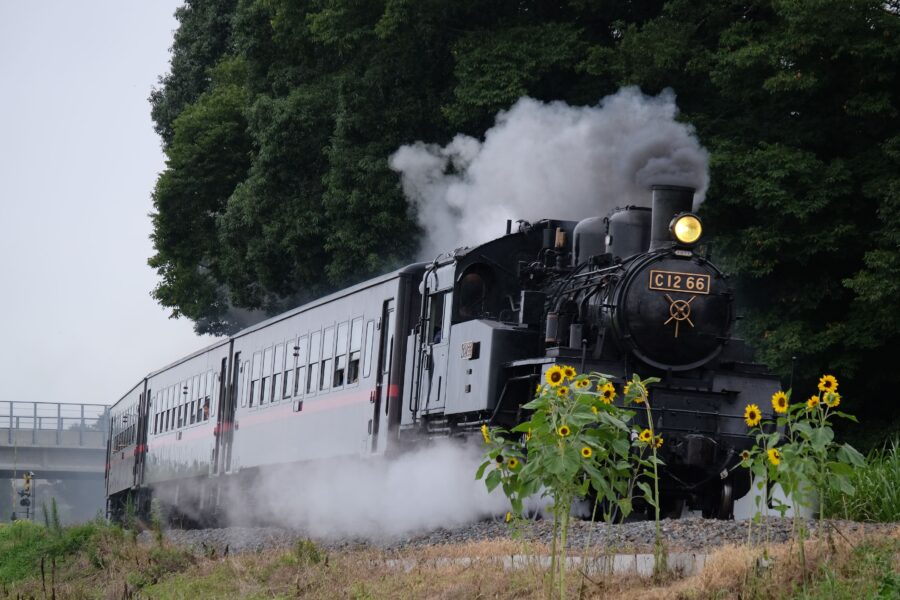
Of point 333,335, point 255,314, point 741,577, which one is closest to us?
point 741,577

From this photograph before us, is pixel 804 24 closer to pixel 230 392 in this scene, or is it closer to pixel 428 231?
pixel 428 231

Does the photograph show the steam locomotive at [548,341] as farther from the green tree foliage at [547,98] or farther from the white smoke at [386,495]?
the green tree foliage at [547,98]

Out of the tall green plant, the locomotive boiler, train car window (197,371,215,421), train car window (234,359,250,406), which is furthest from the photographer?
train car window (197,371,215,421)

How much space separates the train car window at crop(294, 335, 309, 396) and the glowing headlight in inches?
286

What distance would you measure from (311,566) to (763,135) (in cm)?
1303

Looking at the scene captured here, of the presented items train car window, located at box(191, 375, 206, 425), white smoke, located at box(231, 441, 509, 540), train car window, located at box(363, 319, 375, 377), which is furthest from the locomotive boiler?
train car window, located at box(191, 375, 206, 425)

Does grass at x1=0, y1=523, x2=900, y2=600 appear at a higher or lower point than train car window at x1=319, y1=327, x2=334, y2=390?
lower

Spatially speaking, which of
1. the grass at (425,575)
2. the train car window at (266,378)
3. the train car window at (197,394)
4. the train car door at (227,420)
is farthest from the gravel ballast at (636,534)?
the train car window at (197,394)

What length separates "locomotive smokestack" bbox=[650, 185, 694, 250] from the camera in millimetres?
13000

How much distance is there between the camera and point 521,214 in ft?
63.1

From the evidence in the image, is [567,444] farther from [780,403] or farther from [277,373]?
[277,373]

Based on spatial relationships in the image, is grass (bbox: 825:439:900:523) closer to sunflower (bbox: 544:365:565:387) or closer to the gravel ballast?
the gravel ballast

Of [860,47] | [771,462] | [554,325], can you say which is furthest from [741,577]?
[860,47]

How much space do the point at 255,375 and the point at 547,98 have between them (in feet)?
25.3
